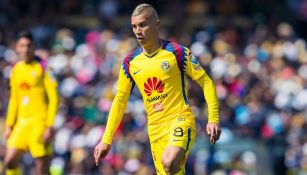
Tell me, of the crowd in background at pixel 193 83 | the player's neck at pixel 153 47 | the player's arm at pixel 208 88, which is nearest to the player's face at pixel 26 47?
the player's neck at pixel 153 47

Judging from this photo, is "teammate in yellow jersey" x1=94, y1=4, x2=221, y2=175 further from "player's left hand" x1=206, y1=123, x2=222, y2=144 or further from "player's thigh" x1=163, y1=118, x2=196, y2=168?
"player's left hand" x1=206, y1=123, x2=222, y2=144

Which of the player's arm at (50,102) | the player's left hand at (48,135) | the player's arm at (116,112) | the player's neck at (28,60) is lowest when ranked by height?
the player's left hand at (48,135)

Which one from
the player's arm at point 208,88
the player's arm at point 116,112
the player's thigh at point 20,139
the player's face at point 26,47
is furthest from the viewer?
the player's thigh at point 20,139

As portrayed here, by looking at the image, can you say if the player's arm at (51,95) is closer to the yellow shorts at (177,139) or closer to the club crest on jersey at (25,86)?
the club crest on jersey at (25,86)

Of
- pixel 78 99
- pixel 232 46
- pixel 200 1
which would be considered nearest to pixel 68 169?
pixel 78 99

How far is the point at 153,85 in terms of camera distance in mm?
11148

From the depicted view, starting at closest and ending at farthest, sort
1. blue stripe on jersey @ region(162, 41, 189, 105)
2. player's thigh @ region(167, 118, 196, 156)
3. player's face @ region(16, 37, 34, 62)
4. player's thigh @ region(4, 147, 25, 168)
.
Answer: player's thigh @ region(167, 118, 196, 156)
blue stripe on jersey @ region(162, 41, 189, 105)
player's face @ region(16, 37, 34, 62)
player's thigh @ region(4, 147, 25, 168)

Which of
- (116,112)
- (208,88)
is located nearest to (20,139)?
(116,112)

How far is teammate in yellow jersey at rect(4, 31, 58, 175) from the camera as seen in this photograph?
1420cm

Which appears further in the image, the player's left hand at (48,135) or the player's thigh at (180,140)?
the player's left hand at (48,135)

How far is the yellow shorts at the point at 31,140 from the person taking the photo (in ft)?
46.8

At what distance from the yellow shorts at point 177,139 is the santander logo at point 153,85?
0.42 metres

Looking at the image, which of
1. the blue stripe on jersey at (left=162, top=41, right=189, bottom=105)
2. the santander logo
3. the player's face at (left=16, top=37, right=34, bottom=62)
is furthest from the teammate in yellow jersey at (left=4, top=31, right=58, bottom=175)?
the blue stripe on jersey at (left=162, top=41, right=189, bottom=105)

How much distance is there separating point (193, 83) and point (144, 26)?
1001 centimetres
